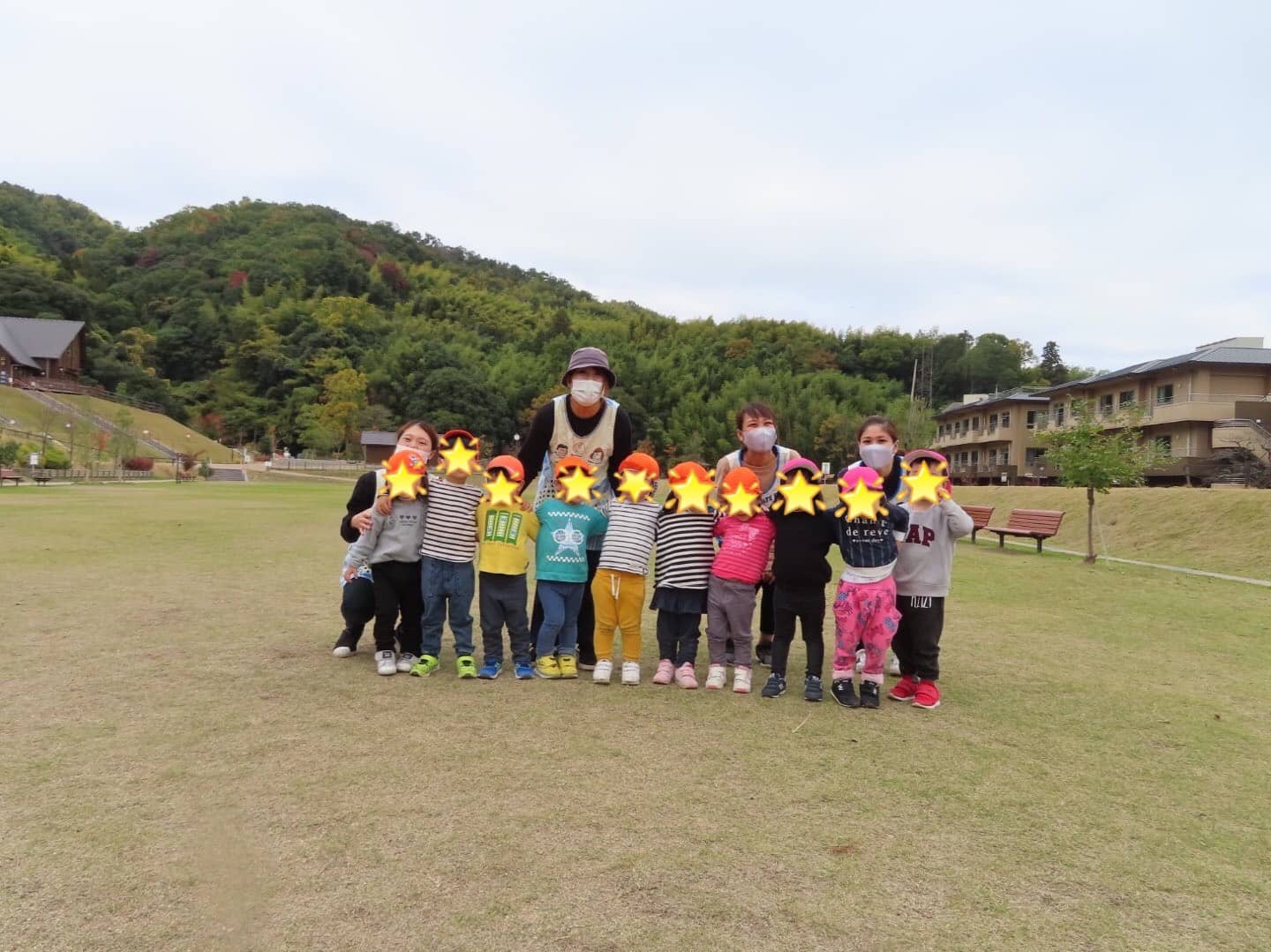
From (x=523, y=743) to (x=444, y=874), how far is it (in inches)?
47.8

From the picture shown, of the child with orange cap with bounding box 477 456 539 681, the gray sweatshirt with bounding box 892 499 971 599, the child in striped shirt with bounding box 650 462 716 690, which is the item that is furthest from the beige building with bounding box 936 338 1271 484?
the child with orange cap with bounding box 477 456 539 681

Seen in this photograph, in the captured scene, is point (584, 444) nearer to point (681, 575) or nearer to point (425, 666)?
point (681, 575)

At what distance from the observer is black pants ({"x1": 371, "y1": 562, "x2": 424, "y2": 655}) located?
5.15 metres

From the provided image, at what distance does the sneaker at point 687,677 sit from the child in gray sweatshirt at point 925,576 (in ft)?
3.79

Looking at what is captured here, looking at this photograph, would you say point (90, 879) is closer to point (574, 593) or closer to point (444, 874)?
point (444, 874)

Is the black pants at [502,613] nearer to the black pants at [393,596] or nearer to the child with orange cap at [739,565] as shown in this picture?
the black pants at [393,596]

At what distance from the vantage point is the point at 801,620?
4.71 meters

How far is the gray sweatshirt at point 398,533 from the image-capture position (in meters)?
5.14

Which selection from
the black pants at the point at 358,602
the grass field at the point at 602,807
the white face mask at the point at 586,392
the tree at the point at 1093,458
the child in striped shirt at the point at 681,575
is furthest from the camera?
the tree at the point at 1093,458

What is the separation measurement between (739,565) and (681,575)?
36 centimetres

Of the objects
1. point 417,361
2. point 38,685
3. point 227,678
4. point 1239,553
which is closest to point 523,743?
point 227,678

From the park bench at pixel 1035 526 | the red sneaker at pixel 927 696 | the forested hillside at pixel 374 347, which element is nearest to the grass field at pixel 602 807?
the red sneaker at pixel 927 696

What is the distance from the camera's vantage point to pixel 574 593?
201 inches

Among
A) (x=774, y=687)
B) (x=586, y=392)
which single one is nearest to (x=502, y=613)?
(x=586, y=392)
